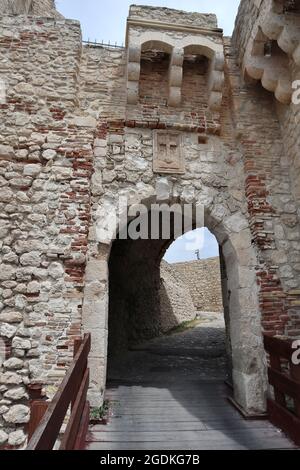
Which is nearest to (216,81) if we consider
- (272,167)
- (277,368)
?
(272,167)

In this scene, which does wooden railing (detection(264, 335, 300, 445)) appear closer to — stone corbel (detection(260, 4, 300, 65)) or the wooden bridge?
the wooden bridge

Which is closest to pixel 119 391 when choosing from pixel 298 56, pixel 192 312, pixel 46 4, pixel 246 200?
pixel 246 200

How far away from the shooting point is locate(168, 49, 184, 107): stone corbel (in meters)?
4.42

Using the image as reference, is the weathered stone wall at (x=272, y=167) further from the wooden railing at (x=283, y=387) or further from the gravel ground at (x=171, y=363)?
the gravel ground at (x=171, y=363)

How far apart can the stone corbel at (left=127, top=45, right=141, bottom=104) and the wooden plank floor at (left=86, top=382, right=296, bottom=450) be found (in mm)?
4104

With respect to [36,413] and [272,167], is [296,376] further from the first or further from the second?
[272,167]

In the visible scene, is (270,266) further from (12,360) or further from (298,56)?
(12,360)

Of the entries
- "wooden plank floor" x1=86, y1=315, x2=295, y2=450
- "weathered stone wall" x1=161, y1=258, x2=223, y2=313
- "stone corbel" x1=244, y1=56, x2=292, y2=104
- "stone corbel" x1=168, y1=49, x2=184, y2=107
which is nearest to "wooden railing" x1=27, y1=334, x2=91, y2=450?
"wooden plank floor" x1=86, y1=315, x2=295, y2=450

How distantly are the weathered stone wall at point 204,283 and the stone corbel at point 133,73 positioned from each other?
13833 mm

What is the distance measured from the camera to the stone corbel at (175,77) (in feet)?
14.5

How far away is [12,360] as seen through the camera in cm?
321

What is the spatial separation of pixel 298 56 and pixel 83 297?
12.5 ft

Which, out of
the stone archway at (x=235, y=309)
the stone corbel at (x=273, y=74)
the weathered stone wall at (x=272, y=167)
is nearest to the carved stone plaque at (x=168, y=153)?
the stone archway at (x=235, y=309)

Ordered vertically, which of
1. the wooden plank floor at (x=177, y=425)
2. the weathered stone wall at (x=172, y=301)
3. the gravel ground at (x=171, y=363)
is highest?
the weathered stone wall at (x=172, y=301)
